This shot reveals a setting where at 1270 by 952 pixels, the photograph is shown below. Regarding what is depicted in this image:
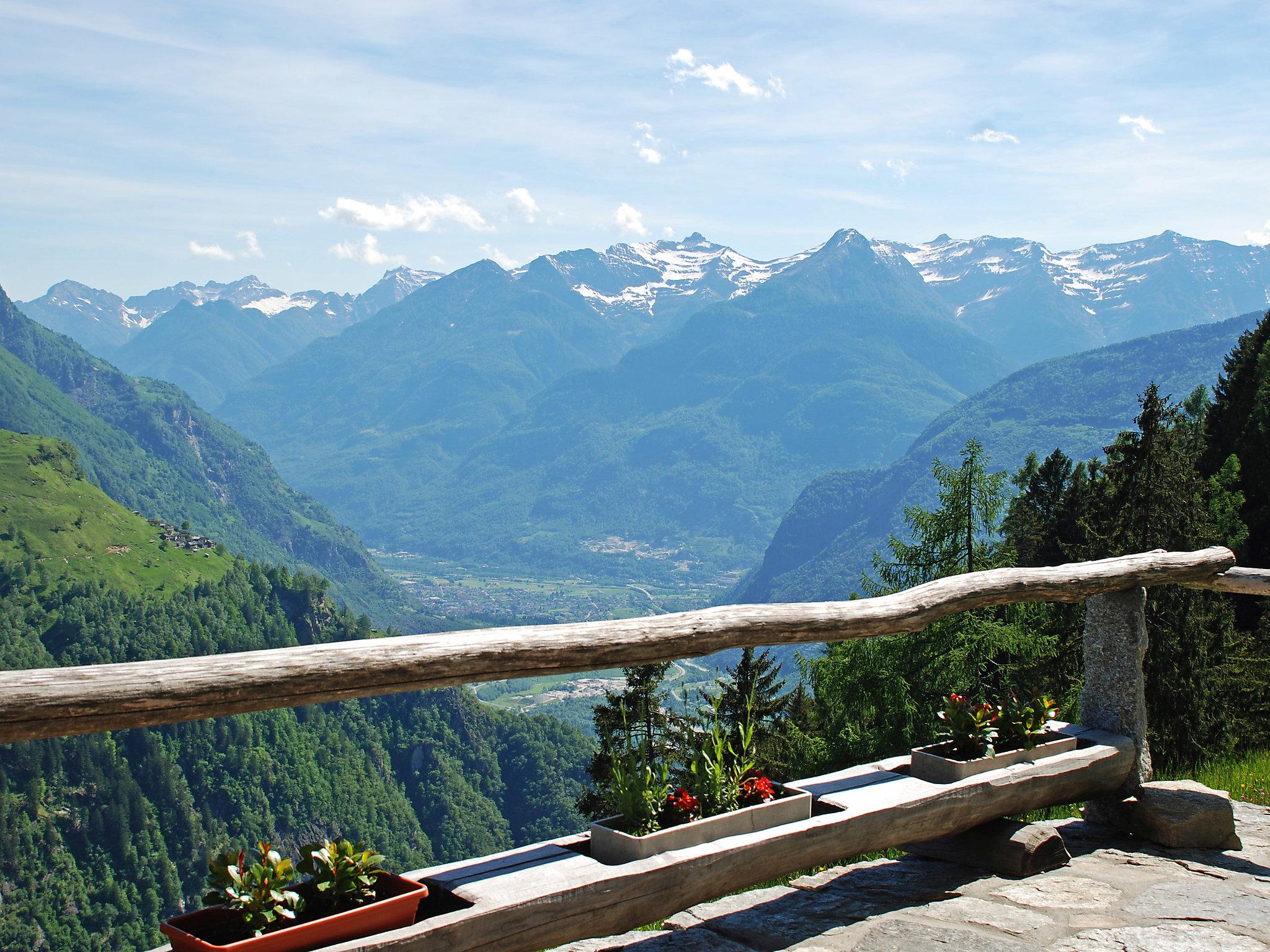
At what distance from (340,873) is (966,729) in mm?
3459

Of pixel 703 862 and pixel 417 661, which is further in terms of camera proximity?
pixel 703 862

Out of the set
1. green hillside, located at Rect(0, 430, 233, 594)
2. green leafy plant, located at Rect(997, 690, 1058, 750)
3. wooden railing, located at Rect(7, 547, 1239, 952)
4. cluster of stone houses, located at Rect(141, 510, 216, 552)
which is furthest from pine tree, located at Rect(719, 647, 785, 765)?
cluster of stone houses, located at Rect(141, 510, 216, 552)

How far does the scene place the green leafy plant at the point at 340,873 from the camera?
3.76m

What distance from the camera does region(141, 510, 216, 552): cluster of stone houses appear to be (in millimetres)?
189212

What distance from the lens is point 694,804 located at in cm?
477

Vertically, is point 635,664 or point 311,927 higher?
point 635,664

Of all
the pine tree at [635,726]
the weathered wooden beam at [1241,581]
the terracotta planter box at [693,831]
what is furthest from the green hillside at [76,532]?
the terracotta planter box at [693,831]

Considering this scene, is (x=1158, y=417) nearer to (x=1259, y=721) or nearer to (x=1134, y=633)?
(x=1259, y=721)

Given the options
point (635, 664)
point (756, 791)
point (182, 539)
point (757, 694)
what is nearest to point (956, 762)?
point (756, 791)

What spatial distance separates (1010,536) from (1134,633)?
83.0ft

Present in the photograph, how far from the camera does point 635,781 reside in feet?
15.0

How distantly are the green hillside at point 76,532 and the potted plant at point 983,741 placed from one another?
18064cm

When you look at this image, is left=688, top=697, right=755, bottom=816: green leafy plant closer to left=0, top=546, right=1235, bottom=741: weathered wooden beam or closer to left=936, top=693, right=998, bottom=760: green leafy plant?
left=0, top=546, right=1235, bottom=741: weathered wooden beam

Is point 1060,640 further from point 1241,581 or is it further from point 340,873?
point 340,873
